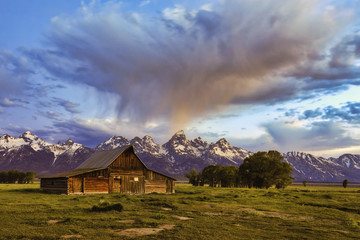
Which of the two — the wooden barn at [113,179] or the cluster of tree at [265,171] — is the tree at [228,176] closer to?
the cluster of tree at [265,171]

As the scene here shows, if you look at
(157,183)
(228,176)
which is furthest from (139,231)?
(228,176)

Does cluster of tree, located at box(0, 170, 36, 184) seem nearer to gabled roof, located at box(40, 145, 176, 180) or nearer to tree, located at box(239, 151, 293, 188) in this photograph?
gabled roof, located at box(40, 145, 176, 180)

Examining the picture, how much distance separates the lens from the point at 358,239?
638 inches

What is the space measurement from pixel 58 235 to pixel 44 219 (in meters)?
6.08

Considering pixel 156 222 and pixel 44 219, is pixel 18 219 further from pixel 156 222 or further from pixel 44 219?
pixel 156 222

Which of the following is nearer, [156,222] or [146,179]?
[156,222]

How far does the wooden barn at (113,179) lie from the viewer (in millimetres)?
50875

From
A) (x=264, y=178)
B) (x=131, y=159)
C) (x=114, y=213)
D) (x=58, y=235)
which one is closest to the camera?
(x=58, y=235)

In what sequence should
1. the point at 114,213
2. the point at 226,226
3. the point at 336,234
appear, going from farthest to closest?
the point at 114,213, the point at 226,226, the point at 336,234

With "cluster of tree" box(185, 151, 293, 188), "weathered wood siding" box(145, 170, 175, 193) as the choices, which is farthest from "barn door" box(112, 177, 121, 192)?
"cluster of tree" box(185, 151, 293, 188)

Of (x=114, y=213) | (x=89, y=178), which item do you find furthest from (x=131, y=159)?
(x=114, y=213)

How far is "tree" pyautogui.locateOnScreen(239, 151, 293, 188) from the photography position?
8800 centimetres

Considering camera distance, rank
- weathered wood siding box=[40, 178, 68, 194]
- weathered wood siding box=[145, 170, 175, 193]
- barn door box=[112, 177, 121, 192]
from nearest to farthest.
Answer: weathered wood siding box=[40, 178, 68, 194]
barn door box=[112, 177, 121, 192]
weathered wood siding box=[145, 170, 175, 193]

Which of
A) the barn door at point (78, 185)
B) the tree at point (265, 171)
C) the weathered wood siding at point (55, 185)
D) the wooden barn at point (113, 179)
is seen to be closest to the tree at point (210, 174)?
the tree at point (265, 171)
